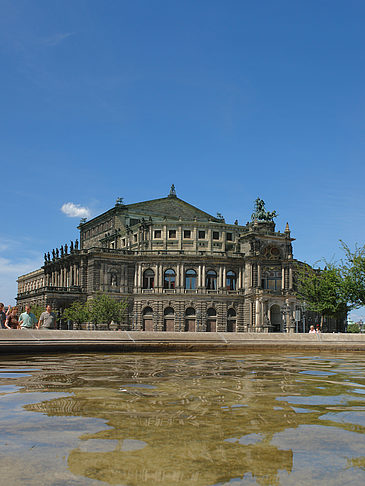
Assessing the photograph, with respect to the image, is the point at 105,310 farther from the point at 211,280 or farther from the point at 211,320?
the point at 211,280

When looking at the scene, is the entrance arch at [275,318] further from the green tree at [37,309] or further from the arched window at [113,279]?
the green tree at [37,309]

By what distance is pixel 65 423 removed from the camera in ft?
17.5

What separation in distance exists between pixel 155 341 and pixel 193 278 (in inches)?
2292

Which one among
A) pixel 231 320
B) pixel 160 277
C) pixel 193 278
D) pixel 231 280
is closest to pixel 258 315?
pixel 231 320

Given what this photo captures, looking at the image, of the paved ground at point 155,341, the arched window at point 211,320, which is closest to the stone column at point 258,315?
the arched window at point 211,320

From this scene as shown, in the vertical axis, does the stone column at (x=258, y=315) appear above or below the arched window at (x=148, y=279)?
below

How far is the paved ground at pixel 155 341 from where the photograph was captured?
15.5m

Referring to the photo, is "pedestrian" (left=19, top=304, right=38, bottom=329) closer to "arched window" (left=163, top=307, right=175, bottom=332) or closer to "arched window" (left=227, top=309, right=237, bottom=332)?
"arched window" (left=163, top=307, right=175, bottom=332)

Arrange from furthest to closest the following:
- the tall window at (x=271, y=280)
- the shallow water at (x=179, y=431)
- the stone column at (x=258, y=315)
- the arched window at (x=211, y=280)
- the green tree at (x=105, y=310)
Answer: the arched window at (x=211, y=280) → the tall window at (x=271, y=280) → the stone column at (x=258, y=315) → the green tree at (x=105, y=310) → the shallow water at (x=179, y=431)

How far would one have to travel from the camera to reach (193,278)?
76.2 metres

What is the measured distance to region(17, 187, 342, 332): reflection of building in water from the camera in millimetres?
74375

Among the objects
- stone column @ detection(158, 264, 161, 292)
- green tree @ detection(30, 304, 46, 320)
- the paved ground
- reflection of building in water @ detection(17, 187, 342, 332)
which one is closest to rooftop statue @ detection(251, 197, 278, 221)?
reflection of building in water @ detection(17, 187, 342, 332)

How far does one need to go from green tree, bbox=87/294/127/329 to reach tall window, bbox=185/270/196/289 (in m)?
10.5

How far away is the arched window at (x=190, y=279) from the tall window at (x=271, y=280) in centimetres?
1001
